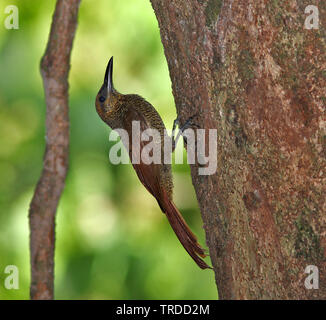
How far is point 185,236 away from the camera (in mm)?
3029

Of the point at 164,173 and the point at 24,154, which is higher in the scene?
the point at 24,154

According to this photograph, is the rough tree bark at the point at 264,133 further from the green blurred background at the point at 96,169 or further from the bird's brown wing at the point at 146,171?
the green blurred background at the point at 96,169

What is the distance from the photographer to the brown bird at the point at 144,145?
9.96ft

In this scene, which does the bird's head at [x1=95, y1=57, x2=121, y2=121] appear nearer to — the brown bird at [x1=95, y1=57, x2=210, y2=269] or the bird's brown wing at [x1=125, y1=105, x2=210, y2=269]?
the brown bird at [x1=95, y1=57, x2=210, y2=269]

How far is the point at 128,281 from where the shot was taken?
15.5ft

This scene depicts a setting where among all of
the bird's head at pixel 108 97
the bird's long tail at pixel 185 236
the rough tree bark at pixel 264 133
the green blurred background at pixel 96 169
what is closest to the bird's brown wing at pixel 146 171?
the bird's long tail at pixel 185 236

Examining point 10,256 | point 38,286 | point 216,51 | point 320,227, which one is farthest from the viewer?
point 10,256

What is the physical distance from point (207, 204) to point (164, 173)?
100 centimetres

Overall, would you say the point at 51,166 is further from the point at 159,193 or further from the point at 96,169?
the point at 96,169

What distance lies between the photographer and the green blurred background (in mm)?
4637

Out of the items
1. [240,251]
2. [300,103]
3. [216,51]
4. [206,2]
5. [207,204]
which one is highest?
[206,2]

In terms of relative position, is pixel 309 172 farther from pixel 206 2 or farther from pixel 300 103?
pixel 206 2

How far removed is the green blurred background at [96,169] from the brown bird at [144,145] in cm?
88

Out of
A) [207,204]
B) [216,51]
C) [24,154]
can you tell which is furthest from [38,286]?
[24,154]
